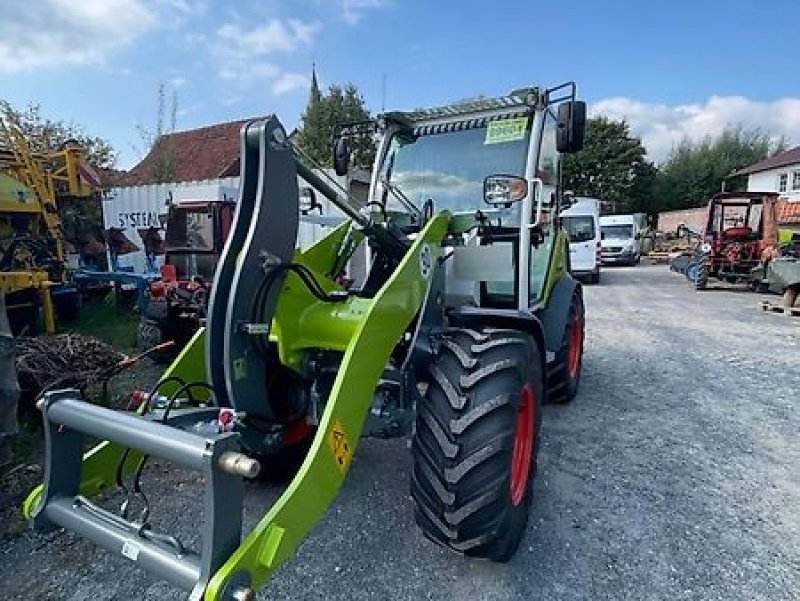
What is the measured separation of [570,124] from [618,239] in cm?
1869

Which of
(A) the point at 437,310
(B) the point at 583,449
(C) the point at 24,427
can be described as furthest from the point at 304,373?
(C) the point at 24,427

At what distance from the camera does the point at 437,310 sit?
2.86 metres

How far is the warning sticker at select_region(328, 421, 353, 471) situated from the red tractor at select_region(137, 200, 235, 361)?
4.13 metres

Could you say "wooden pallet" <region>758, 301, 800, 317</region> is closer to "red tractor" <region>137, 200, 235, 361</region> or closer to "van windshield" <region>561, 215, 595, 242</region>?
"van windshield" <region>561, 215, 595, 242</region>

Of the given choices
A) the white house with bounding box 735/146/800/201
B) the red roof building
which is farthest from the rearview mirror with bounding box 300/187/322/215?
the white house with bounding box 735/146/800/201

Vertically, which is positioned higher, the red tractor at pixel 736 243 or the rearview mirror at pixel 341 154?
the rearview mirror at pixel 341 154

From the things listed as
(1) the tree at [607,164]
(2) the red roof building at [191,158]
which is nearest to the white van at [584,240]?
(2) the red roof building at [191,158]

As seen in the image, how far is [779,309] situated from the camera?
10.0 meters

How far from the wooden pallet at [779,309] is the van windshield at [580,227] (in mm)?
4800

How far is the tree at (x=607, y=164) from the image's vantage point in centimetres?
3356

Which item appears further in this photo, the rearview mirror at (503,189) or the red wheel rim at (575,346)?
the red wheel rim at (575,346)

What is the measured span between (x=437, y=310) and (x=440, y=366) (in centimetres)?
49

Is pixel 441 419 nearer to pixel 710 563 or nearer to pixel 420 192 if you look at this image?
pixel 710 563

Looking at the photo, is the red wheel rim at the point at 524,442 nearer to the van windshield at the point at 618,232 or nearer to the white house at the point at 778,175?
the van windshield at the point at 618,232
